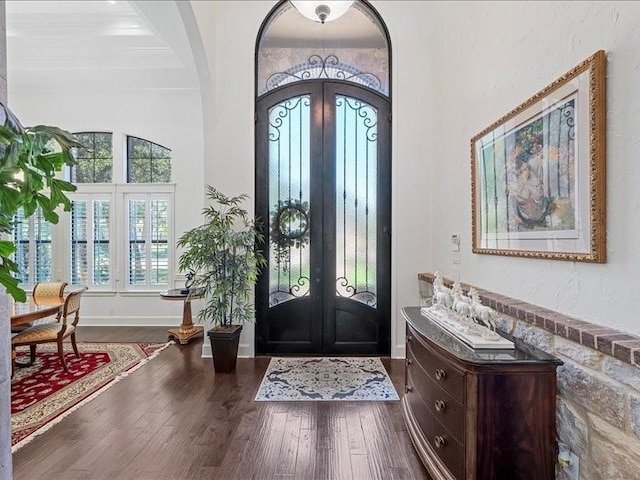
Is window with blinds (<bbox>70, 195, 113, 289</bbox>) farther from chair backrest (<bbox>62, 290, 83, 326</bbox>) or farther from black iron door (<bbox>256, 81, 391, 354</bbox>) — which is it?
black iron door (<bbox>256, 81, 391, 354</bbox>)

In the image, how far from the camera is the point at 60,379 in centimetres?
356

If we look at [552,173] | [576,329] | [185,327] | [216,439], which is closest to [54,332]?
[185,327]

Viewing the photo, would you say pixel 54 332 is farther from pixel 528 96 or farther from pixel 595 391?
pixel 528 96

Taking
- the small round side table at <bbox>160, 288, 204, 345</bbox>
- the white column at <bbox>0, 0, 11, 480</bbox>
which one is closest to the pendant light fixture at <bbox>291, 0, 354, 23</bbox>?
the white column at <bbox>0, 0, 11, 480</bbox>

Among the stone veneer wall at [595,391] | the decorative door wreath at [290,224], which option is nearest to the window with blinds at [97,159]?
the decorative door wreath at [290,224]

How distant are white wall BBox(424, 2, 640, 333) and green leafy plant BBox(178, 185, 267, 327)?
2.18 metres

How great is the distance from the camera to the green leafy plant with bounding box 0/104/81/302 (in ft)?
3.52

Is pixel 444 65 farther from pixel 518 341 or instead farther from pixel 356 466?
pixel 356 466

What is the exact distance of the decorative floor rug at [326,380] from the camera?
124 inches

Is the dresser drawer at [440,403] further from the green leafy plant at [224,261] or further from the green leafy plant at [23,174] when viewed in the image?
the green leafy plant at [224,261]

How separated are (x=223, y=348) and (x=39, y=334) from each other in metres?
1.96

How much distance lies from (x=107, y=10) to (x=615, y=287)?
605 cm

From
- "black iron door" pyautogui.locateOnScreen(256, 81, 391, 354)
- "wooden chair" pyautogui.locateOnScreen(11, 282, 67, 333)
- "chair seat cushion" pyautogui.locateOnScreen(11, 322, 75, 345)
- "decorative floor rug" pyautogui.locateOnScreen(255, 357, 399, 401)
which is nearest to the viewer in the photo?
"decorative floor rug" pyautogui.locateOnScreen(255, 357, 399, 401)

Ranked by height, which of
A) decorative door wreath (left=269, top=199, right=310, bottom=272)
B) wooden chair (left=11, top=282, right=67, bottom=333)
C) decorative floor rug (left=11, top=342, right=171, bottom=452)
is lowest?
decorative floor rug (left=11, top=342, right=171, bottom=452)
